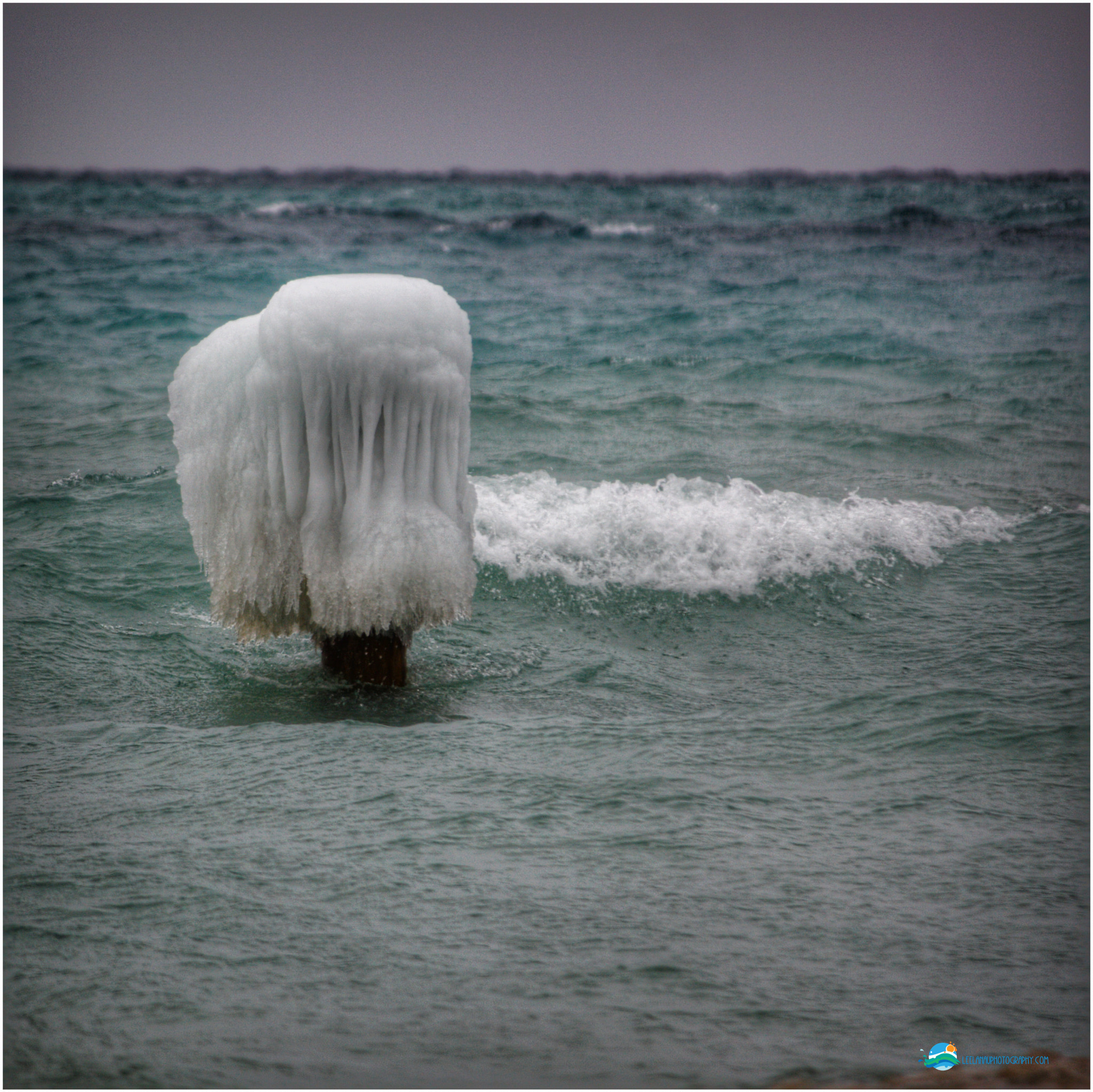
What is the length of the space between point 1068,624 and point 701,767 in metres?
2.26

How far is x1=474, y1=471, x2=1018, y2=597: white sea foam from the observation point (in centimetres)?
525

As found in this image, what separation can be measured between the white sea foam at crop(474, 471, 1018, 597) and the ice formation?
1.75 metres

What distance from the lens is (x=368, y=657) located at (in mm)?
3855

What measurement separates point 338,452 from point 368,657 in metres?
0.78

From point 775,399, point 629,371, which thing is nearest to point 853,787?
point 775,399

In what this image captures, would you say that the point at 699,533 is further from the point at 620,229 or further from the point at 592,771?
the point at 620,229

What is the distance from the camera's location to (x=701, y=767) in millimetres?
3402

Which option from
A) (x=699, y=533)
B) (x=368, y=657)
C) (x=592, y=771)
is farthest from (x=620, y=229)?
(x=592, y=771)

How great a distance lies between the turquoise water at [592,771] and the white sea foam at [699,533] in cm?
3

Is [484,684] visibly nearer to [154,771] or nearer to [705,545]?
[154,771]

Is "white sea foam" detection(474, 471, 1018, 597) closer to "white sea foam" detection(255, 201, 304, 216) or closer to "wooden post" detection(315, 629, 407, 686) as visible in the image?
"wooden post" detection(315, 629, 407, 686)

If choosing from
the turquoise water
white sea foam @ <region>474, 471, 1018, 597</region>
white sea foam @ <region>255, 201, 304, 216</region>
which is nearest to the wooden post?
the turquoise water

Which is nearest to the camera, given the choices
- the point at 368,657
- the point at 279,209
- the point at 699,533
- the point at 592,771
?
the point at 592,771

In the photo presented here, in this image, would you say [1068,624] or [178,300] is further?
[178,300]
